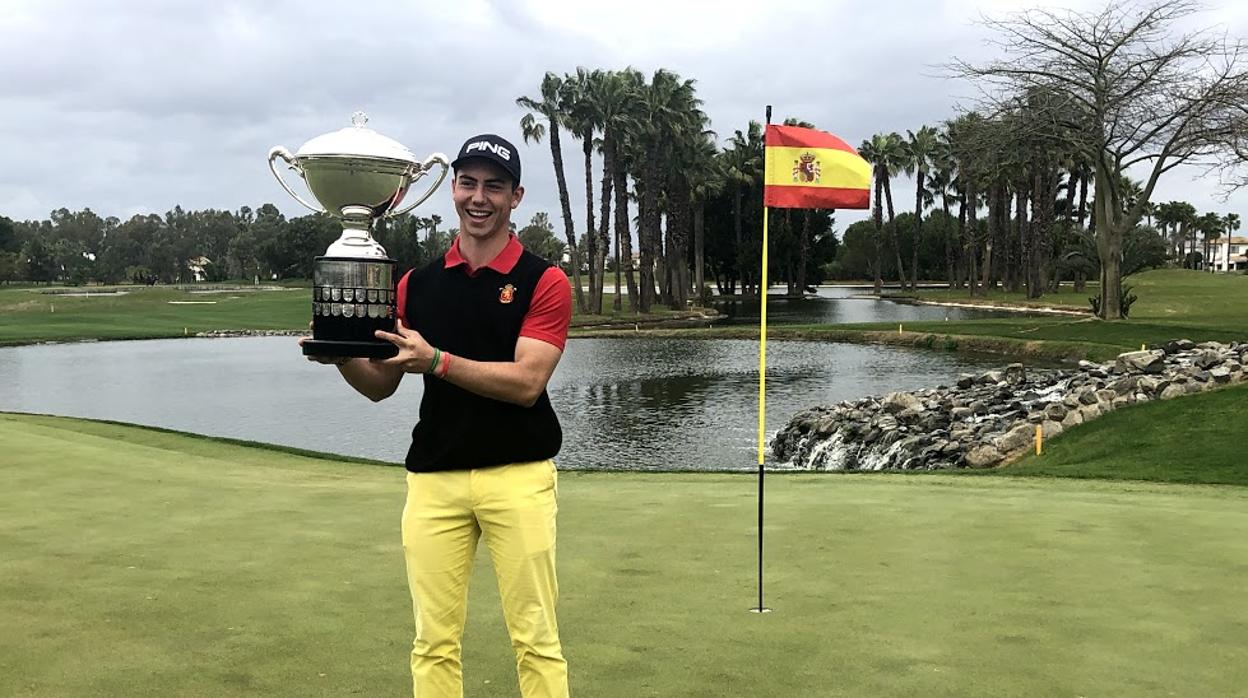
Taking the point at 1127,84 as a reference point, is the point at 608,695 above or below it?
below

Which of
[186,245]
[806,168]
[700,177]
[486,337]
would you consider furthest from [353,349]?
[186,245]

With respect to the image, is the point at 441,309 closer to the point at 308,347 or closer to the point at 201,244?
the point at 308,347

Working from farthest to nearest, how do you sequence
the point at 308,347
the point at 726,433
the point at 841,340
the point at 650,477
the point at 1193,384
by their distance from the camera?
1. the point at 841,340
2. the point at 726,433
3. the point at 1193,384
4. the point at 650,477
5. the point at 308,347

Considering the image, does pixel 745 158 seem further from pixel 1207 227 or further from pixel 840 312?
pixel 1207 227

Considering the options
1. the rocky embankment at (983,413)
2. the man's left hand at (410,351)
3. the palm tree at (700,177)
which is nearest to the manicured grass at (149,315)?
the palm tree at (700,177)

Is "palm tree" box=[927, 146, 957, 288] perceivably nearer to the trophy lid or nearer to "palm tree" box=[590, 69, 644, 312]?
"palm tree" box=[590, 69, 644, 312]

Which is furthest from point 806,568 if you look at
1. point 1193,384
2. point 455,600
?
point 1193,384

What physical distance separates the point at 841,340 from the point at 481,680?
4274 centimetres

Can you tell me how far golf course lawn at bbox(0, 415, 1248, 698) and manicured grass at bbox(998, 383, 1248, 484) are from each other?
12.3ft

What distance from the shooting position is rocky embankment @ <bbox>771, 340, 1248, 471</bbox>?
59.3ft

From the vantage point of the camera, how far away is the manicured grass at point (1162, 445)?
13.4 meters

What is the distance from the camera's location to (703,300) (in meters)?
77.4

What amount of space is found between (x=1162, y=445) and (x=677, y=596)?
1206 cm

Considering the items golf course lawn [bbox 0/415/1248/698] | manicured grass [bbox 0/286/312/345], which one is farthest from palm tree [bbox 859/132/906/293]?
golf course lawn [bbox 0/415/1248/698]
